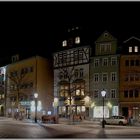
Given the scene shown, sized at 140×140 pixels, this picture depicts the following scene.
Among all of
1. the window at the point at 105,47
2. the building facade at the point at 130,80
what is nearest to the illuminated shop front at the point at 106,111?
the building facade at the point at 130,80

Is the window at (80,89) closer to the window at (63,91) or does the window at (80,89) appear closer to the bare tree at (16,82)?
the window at (63,91)

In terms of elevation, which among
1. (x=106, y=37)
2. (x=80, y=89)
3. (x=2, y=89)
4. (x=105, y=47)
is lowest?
(x=80, y=89)

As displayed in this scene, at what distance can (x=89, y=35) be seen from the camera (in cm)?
7738

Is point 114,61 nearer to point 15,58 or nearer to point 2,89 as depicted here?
point 15,58

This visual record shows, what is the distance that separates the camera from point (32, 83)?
82.1 metres

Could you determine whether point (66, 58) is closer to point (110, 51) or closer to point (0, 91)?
point (110, 51)

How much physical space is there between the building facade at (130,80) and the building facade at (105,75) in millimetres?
962

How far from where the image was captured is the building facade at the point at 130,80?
226 ft

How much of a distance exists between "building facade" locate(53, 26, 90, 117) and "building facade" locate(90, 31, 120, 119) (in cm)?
151

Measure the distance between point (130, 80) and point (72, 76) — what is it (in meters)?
11.7

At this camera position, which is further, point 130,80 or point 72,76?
point 72,76

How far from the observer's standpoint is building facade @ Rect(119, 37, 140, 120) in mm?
68875

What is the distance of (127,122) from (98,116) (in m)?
16.9

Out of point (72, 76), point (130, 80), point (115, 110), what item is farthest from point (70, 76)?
point (130, 80)
